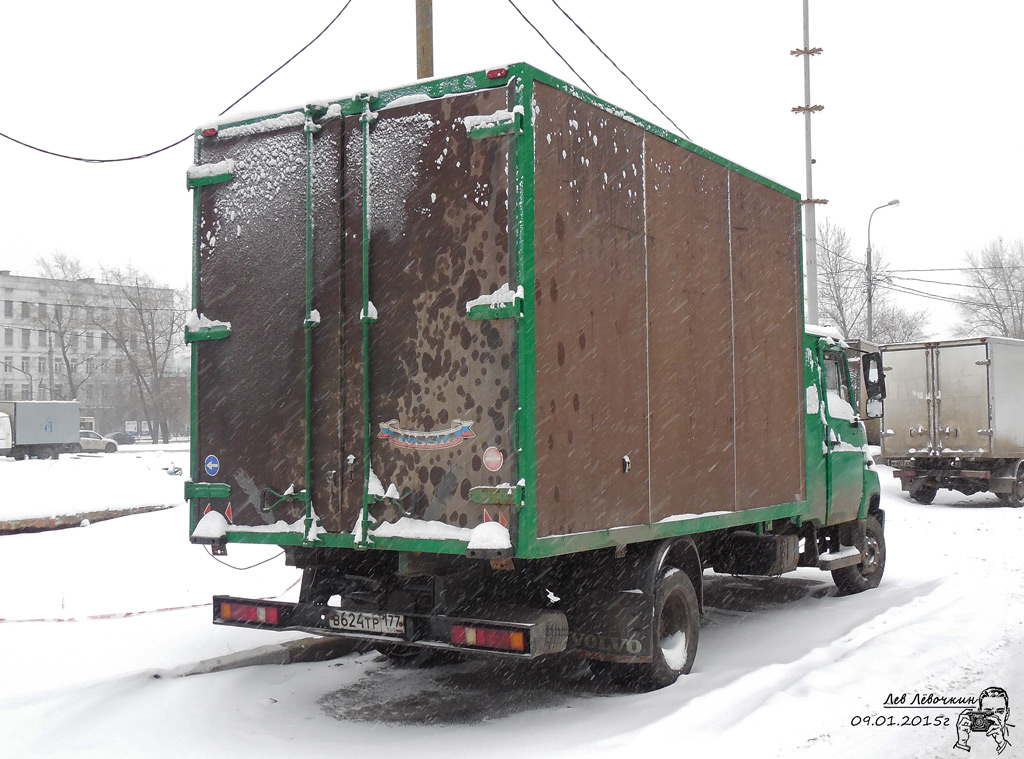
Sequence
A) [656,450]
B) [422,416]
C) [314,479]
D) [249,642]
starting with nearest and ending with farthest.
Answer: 1. [422,416]
2. [314,479]
3. [656,450]
4. [249,642]

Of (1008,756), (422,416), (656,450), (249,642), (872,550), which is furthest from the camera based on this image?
(872,550)

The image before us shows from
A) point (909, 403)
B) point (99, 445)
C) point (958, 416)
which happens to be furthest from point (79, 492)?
point (99, 445)

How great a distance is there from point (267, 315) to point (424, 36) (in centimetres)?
506

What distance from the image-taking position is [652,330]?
20.9 ft

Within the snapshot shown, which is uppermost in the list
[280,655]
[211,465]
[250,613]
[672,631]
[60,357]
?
[60,357]

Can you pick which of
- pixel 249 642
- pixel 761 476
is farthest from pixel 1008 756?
pixel 249 642

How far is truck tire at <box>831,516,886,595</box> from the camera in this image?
9992mm

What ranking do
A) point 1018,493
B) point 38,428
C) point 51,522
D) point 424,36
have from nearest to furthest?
point 424,36 → point 51,522 → point 1018,493 → point 38,428

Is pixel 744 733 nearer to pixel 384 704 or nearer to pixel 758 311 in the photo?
pixel 384 704

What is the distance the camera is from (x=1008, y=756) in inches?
191

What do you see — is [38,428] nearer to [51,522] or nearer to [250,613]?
[51,522]

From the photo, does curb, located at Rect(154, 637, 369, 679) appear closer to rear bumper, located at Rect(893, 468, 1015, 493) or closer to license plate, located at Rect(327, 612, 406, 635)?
license plate, located at Rect(327, 612, 406, 635)

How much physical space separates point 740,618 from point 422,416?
480cm
